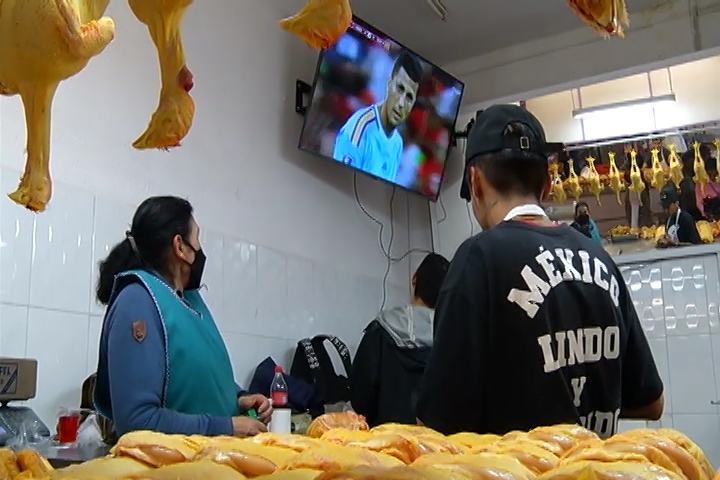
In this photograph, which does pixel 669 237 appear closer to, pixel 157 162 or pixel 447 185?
pixel 447 185

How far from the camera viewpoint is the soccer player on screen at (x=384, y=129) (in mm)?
3082

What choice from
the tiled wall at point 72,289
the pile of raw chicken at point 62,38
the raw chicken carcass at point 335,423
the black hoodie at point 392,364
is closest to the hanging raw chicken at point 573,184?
the black hoodie at point 392,364

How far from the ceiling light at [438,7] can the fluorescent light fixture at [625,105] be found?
136cm

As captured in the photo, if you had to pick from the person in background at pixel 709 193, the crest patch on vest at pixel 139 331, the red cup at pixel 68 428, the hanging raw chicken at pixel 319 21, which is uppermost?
the person in background at pixel 709 193

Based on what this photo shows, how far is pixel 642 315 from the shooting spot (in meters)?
3.44

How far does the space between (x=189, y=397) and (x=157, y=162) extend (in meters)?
1.06

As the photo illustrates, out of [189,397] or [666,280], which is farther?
[666,280]

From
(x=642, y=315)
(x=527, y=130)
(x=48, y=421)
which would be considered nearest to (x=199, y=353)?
(x=48, y=421)

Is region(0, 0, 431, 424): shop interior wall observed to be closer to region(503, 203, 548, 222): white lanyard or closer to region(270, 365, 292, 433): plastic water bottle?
region(270, 365, 292, 433): plastic water bottle

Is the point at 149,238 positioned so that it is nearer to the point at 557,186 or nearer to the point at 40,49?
the point at 40,49

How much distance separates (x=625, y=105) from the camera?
14.0 ft

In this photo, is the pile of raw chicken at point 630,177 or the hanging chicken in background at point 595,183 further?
the hanging chicken in background at point 595,183

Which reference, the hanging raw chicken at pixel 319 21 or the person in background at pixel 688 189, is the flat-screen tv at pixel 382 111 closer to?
the person in background at pixel 688 189

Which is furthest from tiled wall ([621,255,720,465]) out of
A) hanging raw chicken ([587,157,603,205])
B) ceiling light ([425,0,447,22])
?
ceiling light ([425,0,447,22])
